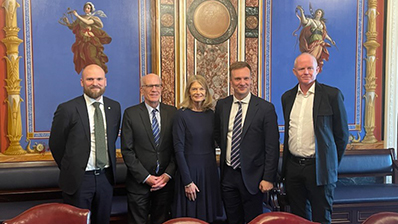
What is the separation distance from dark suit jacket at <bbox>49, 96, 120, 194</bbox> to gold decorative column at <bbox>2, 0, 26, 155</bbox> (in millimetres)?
1330

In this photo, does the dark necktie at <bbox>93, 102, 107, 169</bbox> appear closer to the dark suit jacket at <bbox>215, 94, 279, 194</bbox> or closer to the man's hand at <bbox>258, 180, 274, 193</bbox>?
the dark suit jacket at <bbox>215, 94, 279, 194</bbox>

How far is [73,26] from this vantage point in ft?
13.1

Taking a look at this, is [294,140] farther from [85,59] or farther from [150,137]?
[85,59]

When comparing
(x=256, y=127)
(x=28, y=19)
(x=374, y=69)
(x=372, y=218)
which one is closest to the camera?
(x=372, y=218)

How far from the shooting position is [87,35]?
Answer: 4.02 meters

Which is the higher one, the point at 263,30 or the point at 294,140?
the point at 263,30

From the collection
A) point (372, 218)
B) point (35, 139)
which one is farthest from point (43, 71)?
point (372, 218)

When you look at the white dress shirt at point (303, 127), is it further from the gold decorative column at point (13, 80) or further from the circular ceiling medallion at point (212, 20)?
the gold decorative column at point (13, 80)

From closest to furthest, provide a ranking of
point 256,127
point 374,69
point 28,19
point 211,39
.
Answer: point 256,127 → point 28,19 → point 211,39 → point 374,69

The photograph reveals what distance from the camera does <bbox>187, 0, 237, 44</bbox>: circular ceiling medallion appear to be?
424cm

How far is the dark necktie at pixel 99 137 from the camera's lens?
2803 mm

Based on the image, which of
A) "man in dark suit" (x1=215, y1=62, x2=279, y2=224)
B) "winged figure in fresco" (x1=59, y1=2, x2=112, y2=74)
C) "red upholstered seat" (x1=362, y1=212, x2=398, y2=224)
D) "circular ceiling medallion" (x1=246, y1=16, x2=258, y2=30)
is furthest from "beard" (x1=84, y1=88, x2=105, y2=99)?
"circular ceiling medallion" (x1=246, y1=16, x2=258, y2=30)

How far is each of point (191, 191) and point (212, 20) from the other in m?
2.32

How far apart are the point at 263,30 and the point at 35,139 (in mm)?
3002
